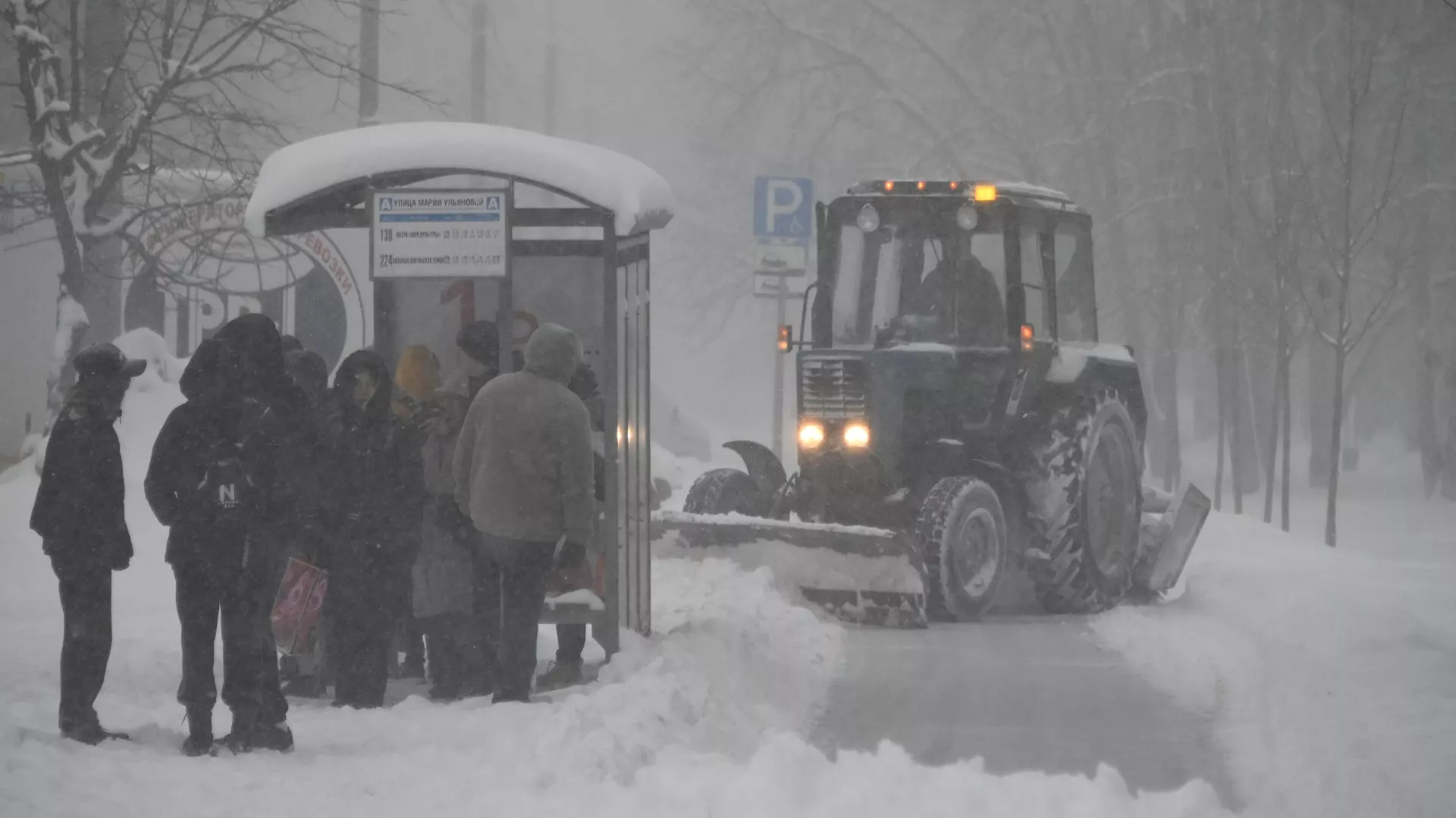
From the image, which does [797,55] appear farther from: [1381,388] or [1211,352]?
[1381,388]

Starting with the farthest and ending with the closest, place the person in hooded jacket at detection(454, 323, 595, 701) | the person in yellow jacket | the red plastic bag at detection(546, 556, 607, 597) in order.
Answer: the red plastic bag at detection(546, 556, 607, 597) < the person in yellow jacket < the person in hooded jacket at detection(454, 323, 595, 701)

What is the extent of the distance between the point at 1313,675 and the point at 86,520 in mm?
5679

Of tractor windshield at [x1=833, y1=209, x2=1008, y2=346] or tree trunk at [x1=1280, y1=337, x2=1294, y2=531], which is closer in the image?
tractor windshield at [x1=833, y1=209, x2=1008, y2=346]

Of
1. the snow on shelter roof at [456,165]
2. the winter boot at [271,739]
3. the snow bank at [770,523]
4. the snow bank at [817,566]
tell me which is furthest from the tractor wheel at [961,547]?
the winter boot at [271,739]

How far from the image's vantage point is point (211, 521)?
664 cm

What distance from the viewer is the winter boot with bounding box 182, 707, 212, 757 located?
668 centimetres

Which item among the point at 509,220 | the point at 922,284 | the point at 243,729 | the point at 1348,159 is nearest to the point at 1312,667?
the point at 922,284

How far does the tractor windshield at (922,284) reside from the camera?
1158 centimetres

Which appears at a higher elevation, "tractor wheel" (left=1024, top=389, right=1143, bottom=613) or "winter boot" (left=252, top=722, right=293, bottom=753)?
"tractor wheel" (left=1024, top=389, right=1143, bottom=613)

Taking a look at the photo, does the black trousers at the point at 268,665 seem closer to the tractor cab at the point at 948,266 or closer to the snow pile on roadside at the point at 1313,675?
the snow pile on roadside at the point at 1313,675

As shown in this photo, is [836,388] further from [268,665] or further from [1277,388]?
[1277,388]

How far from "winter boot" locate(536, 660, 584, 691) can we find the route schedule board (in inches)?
74.1

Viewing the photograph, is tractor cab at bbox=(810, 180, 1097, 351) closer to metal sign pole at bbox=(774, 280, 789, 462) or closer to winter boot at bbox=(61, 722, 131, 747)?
metal sign pole at bbox=(774, 280, 789, 462)

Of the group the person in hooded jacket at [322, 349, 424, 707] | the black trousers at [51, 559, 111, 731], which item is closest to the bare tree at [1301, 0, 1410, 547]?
the person in hooded jacket at [322, 349, 424, 707]
